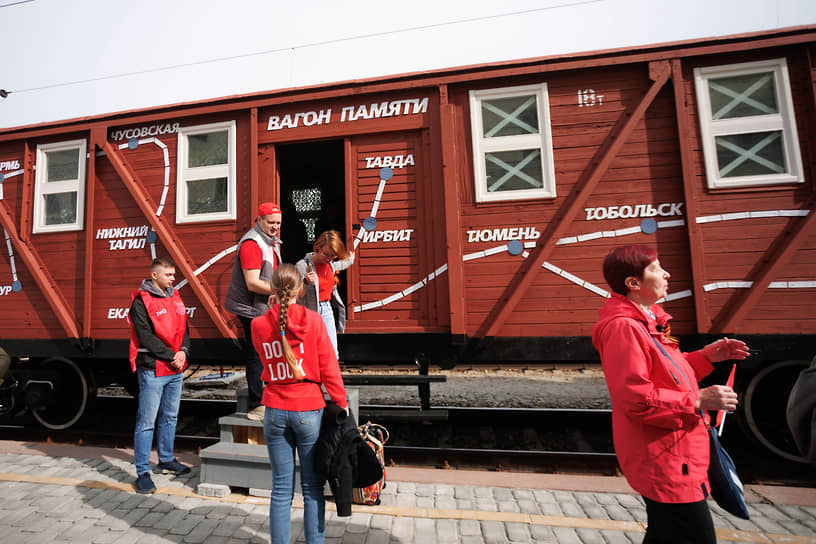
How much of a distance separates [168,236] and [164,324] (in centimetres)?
148

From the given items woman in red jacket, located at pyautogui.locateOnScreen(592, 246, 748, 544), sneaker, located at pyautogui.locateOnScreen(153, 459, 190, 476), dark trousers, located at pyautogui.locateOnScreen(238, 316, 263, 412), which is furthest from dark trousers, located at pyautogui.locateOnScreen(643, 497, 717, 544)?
sneaker, located at pyautogui.locateOnScreen(153, 459, 190, 476)

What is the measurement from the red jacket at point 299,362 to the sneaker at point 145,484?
2025mm

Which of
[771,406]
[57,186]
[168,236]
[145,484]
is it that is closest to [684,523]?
[771,406]

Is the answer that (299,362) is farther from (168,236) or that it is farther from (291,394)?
(168,236)

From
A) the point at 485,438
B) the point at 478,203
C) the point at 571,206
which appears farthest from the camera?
the point at 485,438

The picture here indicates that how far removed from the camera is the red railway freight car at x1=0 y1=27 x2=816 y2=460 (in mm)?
3717

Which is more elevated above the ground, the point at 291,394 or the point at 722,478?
the point at 291,394

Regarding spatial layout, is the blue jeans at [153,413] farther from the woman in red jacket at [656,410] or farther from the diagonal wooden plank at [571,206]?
the woman in red jacket at [656,410]

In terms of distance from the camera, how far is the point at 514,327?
4.01m

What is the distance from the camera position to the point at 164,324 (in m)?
3.66

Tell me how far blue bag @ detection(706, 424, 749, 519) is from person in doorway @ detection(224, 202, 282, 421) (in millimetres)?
3066

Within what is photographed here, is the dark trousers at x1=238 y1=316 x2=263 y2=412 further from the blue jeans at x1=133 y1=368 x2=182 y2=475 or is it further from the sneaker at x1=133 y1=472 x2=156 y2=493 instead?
the sneaker at x1=133 y1=472 x2=156 y2=493

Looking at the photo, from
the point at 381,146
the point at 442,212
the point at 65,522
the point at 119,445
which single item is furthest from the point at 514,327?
the point at 119,445

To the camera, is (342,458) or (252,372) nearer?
(342,458)
